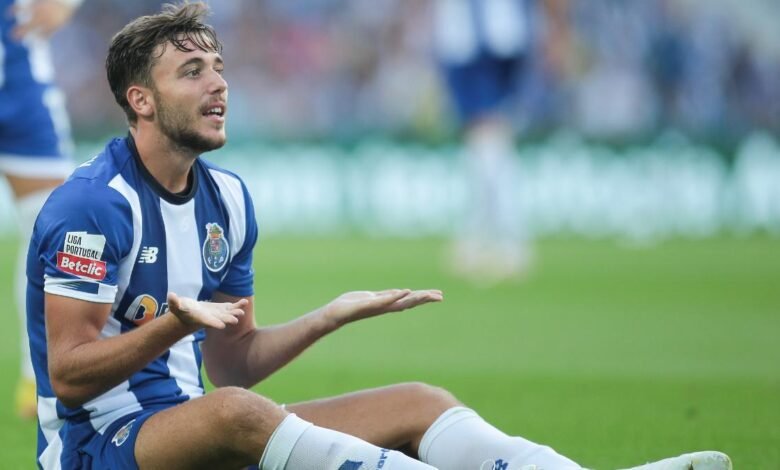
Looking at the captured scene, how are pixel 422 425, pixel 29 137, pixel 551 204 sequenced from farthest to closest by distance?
pixel 551 204 < pixel 29 137 < pixel 422 425

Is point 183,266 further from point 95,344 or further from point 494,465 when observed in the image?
point 494,465

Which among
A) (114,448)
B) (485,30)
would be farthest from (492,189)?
(114,448)

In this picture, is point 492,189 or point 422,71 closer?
point 492,189

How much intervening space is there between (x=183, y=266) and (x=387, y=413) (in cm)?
79

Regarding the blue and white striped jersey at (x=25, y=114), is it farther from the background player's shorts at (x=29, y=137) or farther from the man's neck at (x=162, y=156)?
the man's neck at (x=162, y=156)

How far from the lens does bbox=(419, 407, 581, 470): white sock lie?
4.14 meters

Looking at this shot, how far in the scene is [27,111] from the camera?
7094 mm

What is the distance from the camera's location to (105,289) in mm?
3963

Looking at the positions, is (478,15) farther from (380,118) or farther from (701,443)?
(701,443)

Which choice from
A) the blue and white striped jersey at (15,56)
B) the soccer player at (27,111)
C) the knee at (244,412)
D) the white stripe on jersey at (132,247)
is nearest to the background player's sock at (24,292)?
the soccer player at (27,111)

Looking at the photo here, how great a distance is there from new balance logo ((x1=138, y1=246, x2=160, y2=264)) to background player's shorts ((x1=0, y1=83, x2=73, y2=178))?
3.03m

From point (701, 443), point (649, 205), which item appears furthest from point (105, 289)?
point (649, 205)

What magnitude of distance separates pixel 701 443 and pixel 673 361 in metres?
2.64

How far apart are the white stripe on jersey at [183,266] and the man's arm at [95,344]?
345 mm
